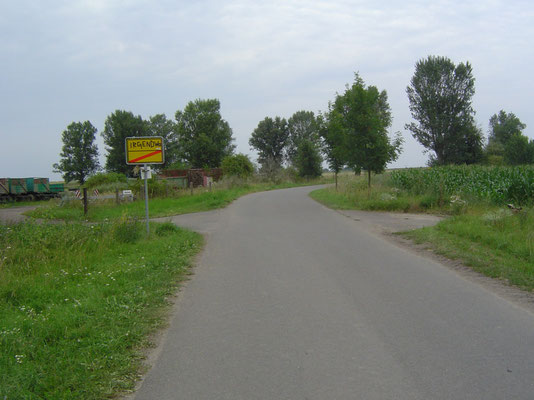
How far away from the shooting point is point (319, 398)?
3607mm

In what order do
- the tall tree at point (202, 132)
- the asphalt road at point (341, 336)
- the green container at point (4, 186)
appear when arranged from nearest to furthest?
1. the asphalt road at point (341, 336)
2. the green container at point (4, 186)
3. the tall tree at point (202, 132)

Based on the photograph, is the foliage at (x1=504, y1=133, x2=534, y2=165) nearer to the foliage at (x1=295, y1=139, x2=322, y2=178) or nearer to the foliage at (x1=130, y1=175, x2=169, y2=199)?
the foliage at (x1=295, y1=139, x2=322, y2=178)

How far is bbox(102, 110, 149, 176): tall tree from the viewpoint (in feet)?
227

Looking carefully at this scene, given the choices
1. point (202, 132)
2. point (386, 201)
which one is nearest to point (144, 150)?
point (386, 201)

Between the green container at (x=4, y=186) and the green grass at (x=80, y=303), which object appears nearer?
the green grass at (x=80, y=303)

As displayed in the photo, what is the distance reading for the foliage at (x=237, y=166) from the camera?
5031 cm

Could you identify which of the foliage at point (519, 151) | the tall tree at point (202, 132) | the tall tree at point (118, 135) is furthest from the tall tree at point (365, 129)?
the tall tree at point (118, 135)

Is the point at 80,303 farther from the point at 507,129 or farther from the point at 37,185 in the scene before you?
the point at 507,129

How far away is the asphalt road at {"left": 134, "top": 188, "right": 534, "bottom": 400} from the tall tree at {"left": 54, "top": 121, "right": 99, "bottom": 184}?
7371 centimetres

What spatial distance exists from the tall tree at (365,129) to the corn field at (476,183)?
202 cm

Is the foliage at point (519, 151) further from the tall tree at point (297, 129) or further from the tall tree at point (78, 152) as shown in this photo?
the tall tree at point (78, 152)

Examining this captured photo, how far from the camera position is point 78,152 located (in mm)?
75625

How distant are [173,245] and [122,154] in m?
62.0

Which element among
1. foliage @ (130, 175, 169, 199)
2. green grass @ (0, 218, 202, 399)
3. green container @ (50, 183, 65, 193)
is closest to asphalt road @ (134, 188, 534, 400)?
green grass @ (0, 218, 202, 399)
